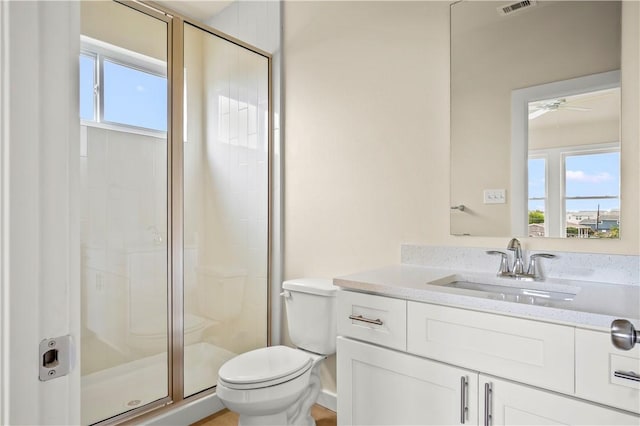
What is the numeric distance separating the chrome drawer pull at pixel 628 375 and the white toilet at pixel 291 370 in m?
1.17

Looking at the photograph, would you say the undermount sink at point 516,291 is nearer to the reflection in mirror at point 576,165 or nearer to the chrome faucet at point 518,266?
the chrome faucet at point 518,266

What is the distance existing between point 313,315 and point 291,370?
343 mm

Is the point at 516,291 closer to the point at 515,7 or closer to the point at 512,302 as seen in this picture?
the point at 512,302

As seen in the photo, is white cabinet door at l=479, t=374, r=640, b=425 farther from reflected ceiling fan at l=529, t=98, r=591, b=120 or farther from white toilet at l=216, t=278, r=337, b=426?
reflected ceiling fan at l=529, t=98, r=591, b=120

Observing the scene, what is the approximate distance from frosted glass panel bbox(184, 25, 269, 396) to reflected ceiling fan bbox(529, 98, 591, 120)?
1.50m

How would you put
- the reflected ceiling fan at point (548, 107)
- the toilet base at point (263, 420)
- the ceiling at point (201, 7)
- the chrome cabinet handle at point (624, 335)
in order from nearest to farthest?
the chrome cabinet handle at point (624, 335)
the reflected ceiling fan at point (548, 107)
the toilet base at point (263, 420)
the ceiling at point (201, 7)

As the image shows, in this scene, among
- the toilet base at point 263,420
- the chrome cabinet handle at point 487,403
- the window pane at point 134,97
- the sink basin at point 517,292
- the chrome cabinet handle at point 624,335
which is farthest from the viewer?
the window pane at point 134,97

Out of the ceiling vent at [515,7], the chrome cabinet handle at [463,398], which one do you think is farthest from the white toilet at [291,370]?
the ceiling vent at [515,7]

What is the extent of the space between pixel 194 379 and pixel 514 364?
1668 millimetres

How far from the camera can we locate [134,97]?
1.94 meters

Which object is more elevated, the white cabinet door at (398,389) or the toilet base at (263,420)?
the white cabinet door at (398,389)

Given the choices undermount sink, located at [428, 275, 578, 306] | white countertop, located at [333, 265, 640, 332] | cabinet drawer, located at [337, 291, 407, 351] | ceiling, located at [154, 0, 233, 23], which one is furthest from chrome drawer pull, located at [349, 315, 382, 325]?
ceiling, located at [154, 0, 233, 23]

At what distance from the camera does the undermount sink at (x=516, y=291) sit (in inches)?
49.9

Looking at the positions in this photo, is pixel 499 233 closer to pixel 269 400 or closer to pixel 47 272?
pixel 269 400
